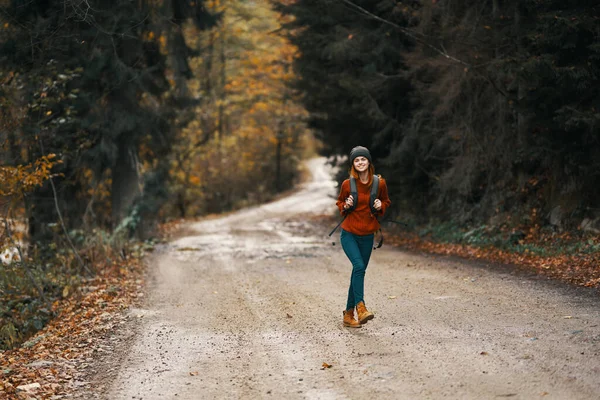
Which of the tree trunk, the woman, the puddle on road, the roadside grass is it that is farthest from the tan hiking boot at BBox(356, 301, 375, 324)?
the tree trunk

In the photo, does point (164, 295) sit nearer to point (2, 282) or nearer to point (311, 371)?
point (2, 282)

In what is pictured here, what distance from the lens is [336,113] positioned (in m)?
22.1

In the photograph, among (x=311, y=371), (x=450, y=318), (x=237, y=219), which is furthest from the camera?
(x=237, y=219)

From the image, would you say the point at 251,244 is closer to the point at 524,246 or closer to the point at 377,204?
the point at 524,246

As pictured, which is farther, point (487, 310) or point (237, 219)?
point (237, 219)

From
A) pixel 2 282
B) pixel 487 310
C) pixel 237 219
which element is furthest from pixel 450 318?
pixel 237 219

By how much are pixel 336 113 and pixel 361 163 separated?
47.3ft

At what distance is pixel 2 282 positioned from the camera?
12.9 meters

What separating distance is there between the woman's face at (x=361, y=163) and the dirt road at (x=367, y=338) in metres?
1.94

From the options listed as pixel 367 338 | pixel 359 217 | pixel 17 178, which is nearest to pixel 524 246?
pixel 359 217

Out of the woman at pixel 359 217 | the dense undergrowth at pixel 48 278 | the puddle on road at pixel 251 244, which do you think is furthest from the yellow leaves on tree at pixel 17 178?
the woman at pixel 359 217

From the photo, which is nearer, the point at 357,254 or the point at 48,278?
the point at 357,254

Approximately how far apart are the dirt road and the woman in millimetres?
337

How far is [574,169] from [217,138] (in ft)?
97.2
